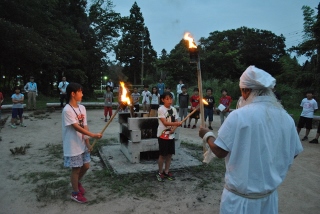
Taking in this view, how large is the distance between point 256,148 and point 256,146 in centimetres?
2

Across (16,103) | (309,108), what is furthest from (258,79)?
(16,103)

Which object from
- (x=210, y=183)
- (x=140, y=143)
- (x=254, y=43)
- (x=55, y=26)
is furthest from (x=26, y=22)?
(x=254, y=43)

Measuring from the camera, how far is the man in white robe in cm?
190

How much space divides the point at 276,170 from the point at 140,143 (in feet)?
13.3

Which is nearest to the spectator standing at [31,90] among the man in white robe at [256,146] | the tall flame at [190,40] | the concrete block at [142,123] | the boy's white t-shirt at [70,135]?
the concrete block at [142,123]

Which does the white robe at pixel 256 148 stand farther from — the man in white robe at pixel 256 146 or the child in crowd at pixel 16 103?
the child in crowd at pixel 16 103

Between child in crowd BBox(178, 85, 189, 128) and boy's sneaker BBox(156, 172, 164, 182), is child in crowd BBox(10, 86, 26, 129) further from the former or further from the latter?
boy's sneaker BBox(156, 172, 164, 182)

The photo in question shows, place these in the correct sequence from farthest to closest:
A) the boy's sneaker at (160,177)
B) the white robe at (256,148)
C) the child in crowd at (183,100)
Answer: the child in crowd at (183,100) → the boy's sneaker at (160,177) → the white robe at (256,148)

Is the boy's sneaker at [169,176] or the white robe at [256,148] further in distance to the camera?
the boy's sneaker at [169,176]

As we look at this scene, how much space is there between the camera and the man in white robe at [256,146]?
A: 75.0 inches

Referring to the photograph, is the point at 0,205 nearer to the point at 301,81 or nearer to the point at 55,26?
the point at 301,81

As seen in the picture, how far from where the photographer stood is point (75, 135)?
150 inches

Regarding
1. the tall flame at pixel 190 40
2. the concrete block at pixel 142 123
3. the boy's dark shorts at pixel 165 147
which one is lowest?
the boy's dark shorts at pixel 165 147

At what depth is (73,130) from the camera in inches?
150
